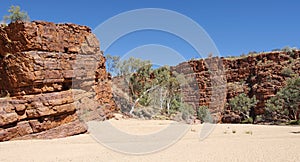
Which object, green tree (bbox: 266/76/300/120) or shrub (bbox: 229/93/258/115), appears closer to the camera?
green tree (bbox: 266/76/300/120)

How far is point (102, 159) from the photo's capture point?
6.62 meters

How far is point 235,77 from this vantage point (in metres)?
52.5

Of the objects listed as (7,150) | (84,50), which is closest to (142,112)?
(84,50)

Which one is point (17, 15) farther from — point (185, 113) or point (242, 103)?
point (242, 103)

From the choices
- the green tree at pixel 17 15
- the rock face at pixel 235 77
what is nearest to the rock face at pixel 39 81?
the green tree at pixel 17 15

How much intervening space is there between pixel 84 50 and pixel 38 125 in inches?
195

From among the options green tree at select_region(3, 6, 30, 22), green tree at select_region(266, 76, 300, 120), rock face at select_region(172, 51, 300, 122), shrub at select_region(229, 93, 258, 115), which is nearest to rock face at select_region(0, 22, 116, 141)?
green tree at select_region(3, 6, 30, 22)

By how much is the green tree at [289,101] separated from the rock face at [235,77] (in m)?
6.38

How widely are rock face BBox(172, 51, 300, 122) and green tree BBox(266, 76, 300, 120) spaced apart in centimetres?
638

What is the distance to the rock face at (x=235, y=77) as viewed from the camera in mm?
44500

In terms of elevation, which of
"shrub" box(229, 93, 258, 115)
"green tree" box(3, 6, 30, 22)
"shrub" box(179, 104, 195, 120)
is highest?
"green tree" box(3, 6, 30, 22)

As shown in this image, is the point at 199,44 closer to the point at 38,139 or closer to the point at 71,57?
the point at 71,57

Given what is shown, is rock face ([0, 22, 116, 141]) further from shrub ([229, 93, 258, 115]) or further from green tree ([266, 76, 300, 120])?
shrub ([229, 93, 258, 115])

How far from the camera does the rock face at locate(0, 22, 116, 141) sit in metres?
10.6
